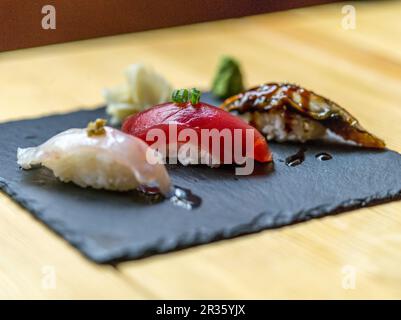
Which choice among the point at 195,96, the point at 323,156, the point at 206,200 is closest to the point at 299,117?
the point at 323,156

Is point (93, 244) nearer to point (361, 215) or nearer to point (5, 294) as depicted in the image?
point (5, 294)

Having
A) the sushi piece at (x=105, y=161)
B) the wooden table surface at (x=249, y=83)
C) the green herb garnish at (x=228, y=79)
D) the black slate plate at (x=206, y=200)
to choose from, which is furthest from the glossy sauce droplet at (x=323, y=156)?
the green herb garnish at (x=228, y=79)

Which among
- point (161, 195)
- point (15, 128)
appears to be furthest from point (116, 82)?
point (161, 195)

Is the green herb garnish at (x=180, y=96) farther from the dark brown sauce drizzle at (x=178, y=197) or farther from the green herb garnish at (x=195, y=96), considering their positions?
the dark brown sauce drizzle at (x=178, y=197)

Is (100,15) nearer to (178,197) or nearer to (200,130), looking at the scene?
(200,130)

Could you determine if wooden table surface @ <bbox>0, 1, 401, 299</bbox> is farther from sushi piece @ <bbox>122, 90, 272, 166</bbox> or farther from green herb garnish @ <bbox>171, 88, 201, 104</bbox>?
green herb garnish @ <bbox>171, 88, 201, 104</bbox>
